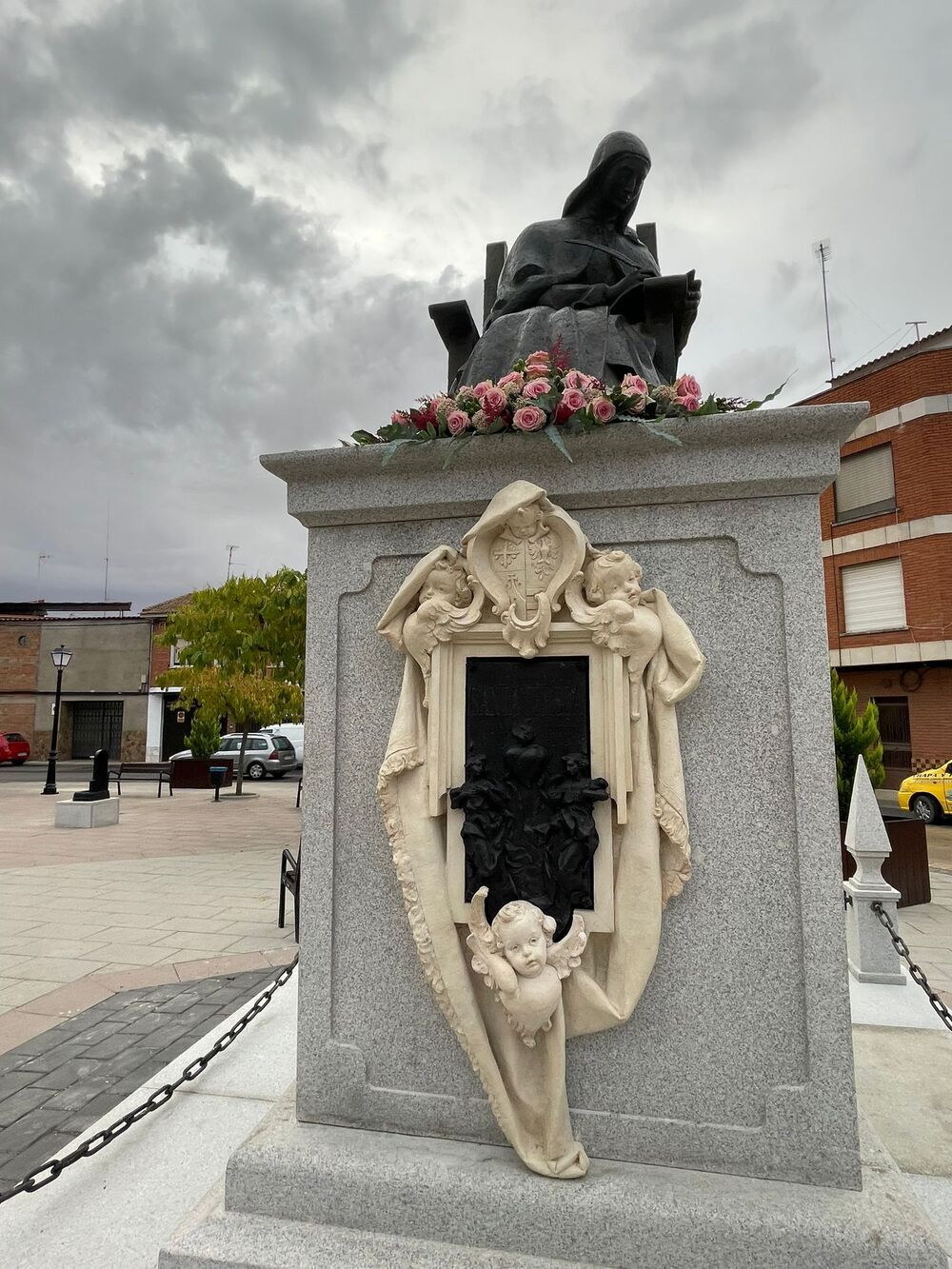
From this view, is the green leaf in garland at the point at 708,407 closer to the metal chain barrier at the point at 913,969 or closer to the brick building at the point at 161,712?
the metal chain barrier at the point at 913,969

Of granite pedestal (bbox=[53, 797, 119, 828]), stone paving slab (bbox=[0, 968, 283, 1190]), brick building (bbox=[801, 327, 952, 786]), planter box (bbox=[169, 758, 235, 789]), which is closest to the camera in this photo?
stone paving slab (bbox=[0, 968, 283, 1190])

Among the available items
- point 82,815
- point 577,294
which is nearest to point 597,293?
point 577,294

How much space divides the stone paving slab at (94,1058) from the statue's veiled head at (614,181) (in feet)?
17.1

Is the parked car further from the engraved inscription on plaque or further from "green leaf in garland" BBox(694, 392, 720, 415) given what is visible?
"green leaf in garland" BBox(694, 392, 720, 415)


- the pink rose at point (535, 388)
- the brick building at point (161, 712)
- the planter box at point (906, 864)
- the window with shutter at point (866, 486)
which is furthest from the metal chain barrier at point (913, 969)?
the brick building at point (161, 712)

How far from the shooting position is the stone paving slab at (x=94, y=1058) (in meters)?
3.45

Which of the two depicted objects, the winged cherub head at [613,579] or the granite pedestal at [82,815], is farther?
the granite pedestal at [82,815]

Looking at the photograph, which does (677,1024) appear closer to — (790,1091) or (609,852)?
(790,1091)

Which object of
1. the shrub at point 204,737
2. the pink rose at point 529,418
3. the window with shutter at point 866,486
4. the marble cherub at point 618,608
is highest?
the window with shutter at point 866,486

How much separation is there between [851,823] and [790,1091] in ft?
11.1

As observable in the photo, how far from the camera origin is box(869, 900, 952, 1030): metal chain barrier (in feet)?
12.7

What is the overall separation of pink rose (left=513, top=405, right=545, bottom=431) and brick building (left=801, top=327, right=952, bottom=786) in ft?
63.1

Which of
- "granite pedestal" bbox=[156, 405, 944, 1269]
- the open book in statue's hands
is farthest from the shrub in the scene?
Answer: the open book in statue's hands

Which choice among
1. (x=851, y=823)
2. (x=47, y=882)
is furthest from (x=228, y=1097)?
(x=47, y=882)
